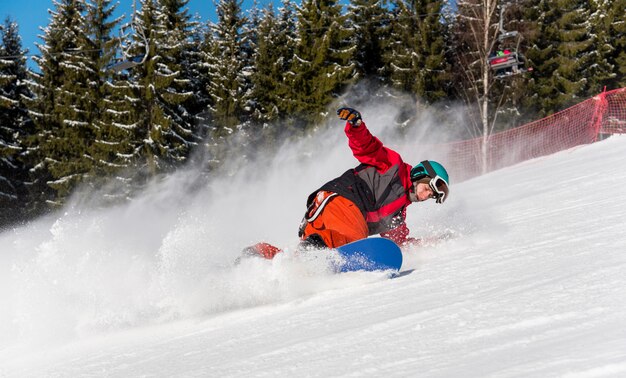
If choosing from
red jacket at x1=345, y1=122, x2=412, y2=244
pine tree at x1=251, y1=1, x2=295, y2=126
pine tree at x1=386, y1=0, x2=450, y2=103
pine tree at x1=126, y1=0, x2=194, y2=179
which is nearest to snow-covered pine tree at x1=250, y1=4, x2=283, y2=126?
pine tree at x1=251, y1=1, x2=295, y2=126

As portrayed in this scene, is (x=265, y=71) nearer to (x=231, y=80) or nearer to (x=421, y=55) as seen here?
(x=231, y=80)

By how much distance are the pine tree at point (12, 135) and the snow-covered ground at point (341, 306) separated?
21.0m

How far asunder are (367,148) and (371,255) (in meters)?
1.01

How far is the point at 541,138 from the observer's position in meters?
20.3

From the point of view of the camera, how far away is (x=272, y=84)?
1168 inches

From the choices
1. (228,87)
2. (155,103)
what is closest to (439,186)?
(155,103)

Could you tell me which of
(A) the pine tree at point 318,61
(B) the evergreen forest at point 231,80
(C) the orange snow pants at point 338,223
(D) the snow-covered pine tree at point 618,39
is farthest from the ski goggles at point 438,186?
(D) the snow-covered pine tree at point 618,39

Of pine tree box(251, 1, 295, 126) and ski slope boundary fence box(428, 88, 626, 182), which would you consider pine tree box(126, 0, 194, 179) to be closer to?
pine tree box(251, 1, 295, 126)

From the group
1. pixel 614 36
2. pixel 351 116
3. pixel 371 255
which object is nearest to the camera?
pixel 371 255

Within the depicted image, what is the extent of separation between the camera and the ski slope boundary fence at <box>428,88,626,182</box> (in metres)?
16.3

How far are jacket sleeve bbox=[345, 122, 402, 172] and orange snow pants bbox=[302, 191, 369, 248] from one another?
375mm

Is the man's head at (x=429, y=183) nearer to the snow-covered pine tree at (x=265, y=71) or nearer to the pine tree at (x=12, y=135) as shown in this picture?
the pine tree at (x=12, y=135)

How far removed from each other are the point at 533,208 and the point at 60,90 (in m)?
24.7

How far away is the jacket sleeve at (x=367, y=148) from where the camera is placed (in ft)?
15.4
